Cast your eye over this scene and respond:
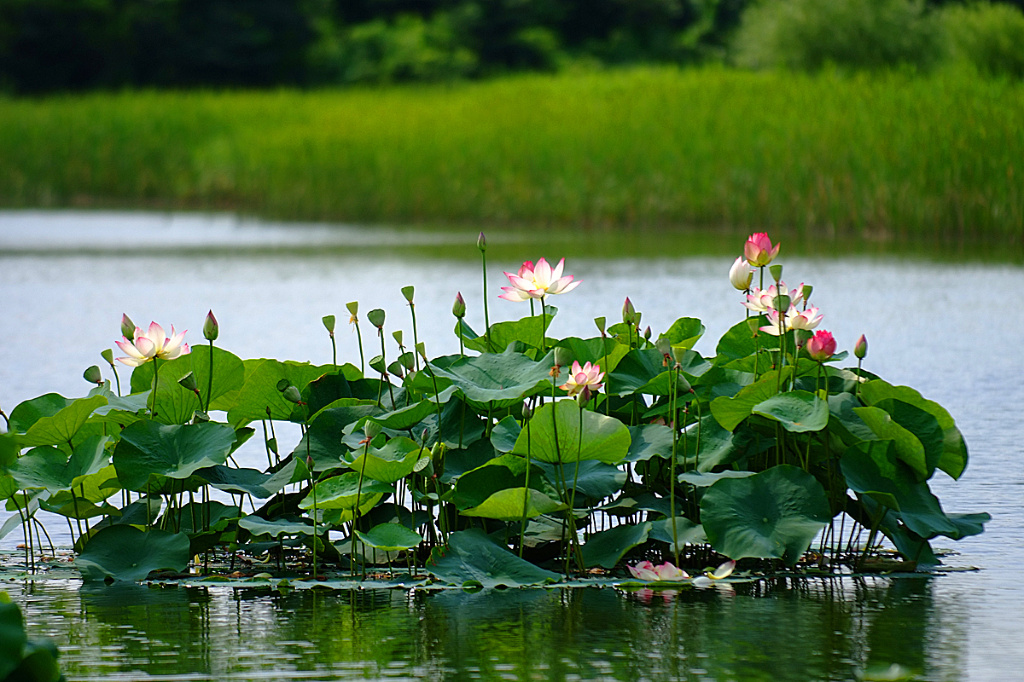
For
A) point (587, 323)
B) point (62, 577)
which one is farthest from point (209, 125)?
point (62, 577)

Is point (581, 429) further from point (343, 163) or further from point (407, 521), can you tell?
point (343, 163)

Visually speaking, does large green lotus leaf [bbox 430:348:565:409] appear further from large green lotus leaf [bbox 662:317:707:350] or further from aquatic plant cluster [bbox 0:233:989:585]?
large green lotus leaf [bbox 662:317:707:350]

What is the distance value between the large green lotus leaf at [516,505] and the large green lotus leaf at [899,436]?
507mm

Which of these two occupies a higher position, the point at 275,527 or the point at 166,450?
the point at 166,450

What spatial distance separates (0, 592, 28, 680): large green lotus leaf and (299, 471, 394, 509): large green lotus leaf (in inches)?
31.7

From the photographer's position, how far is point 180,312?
5801 mm

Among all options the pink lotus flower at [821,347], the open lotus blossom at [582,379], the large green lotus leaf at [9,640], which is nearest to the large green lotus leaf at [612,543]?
the open lotus blossom at [582,379]

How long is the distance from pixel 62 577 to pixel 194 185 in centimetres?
1272

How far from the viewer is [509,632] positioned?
5.82 ft

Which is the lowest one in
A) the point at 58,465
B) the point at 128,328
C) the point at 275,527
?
the point at 275,527

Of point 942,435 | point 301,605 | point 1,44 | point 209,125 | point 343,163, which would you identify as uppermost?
point 1,44

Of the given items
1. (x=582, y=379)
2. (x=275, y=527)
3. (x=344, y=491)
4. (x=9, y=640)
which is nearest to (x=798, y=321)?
(x=582, y=379)

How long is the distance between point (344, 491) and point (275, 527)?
0.40 ft

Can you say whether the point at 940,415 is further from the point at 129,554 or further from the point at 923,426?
the point at 129,554
